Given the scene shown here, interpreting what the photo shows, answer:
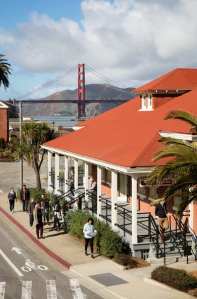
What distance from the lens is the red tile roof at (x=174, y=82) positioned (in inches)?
1328

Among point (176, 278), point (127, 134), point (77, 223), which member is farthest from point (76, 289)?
point (127, 134)

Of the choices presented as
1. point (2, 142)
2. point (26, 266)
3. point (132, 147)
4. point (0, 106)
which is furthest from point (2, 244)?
point (0, 106)

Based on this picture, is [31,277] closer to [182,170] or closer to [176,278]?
[176,278]

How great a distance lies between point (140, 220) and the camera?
2389cm

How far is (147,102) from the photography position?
33781 millimetres

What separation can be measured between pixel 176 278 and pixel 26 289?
4337 millimetres

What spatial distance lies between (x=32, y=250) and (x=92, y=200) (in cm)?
556

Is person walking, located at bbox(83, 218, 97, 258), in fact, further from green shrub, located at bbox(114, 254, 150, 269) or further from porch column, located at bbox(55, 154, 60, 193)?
porch column, located at bbox(55, 154, 60, 193)

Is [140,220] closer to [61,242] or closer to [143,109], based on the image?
[61,242]

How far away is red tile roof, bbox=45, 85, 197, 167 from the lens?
23.2m

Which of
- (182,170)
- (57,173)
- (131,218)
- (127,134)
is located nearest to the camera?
(182,170)

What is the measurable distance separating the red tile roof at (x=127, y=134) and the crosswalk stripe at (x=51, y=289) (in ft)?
17.8

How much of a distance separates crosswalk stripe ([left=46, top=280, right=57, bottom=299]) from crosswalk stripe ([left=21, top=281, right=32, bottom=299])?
53 cm

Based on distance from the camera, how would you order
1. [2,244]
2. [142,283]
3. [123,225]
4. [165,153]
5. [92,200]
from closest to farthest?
1. [165,153]
2. [142,283]
3. [123,225]
4. [2,244]
5. [92,200]
